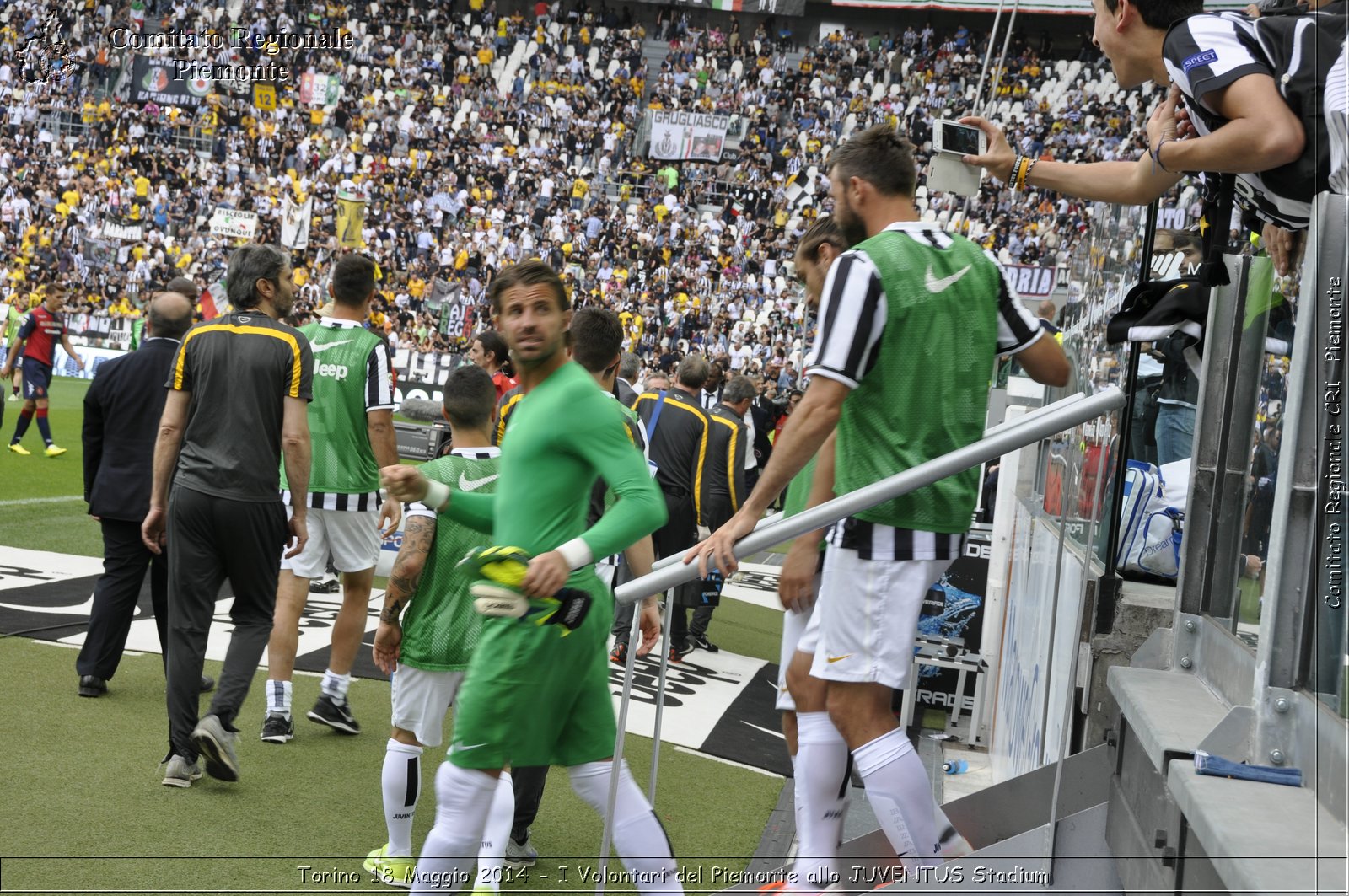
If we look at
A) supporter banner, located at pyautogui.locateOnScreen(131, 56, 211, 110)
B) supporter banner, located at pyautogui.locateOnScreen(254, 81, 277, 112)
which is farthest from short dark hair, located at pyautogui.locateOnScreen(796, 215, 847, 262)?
supporter banner, located at pyautogui.locateOnScreen(131, 56, 211, 110)

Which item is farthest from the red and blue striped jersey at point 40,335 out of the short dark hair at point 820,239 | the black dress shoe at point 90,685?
the short dark hair at point 820,239

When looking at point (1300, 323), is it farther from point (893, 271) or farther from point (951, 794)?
point (951, 794)

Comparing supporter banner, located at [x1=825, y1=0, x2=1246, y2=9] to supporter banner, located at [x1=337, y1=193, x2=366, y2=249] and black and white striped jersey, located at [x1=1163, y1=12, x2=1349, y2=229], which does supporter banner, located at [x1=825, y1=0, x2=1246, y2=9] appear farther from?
black and white striped jersey, located at [x1=1163, y1=12, x2=1349, y2=229]

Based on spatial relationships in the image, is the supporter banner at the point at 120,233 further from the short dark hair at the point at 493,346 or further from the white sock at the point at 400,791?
the white sock at the point at 400,791

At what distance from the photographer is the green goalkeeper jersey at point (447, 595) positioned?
4.17 metres

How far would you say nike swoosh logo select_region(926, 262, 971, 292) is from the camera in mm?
3094

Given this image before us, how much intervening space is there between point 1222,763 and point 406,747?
101 inches

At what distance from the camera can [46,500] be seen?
1145 centimetres

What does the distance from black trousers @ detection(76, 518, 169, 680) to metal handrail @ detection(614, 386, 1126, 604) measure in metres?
3.44

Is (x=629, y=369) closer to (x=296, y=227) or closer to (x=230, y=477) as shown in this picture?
(x=230, y=477)

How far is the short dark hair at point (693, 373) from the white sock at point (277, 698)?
422 cm

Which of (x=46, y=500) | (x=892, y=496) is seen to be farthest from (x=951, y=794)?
(x=46, y=500)

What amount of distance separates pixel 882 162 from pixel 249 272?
2.78 m

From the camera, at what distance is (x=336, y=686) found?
18.2 ft
